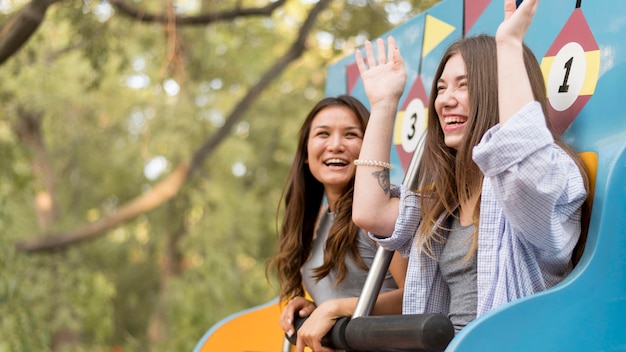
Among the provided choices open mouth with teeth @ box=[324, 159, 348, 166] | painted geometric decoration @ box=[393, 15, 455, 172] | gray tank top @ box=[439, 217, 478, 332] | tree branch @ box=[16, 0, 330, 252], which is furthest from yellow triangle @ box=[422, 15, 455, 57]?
tree branch @ box=[16, 0, 330, 252]

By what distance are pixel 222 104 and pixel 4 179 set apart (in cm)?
295

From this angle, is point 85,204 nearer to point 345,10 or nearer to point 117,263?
point 117,263

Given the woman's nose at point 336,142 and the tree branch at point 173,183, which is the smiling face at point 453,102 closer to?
the woman's nose at point 336,142

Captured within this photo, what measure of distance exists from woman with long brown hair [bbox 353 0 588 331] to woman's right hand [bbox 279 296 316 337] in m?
0.47

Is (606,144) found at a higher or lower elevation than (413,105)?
higher

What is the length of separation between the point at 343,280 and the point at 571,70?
0.89 meters

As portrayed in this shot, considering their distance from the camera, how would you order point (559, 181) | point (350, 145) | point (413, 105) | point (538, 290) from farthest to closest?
point (413, 105), point (350, 145), point (538, 290), point (559, 181)

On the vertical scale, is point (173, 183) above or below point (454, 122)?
below

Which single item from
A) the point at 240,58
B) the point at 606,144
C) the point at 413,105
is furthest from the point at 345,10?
the point at 606,144

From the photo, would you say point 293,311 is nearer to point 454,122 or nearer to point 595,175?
point 454,122

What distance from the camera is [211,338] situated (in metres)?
2.92

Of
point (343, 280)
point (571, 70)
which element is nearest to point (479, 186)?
point (571, 70)

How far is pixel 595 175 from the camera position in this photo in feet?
5.69

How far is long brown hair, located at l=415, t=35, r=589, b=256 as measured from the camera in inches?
70.7
